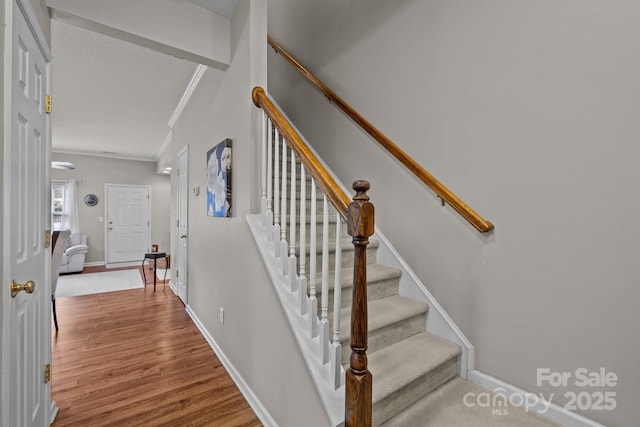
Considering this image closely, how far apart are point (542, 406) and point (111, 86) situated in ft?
15.3

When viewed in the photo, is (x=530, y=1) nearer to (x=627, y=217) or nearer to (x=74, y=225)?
(x=627, y=217)

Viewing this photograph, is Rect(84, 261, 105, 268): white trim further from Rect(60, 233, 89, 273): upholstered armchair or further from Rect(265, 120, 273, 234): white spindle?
Rect(265, 120, 273, 234): white spindle

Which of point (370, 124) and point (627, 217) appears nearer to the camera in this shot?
point (627, 217)

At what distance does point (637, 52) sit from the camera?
1.13m

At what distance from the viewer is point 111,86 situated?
3.21 m

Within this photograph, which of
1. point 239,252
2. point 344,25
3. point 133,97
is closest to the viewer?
point 239,252

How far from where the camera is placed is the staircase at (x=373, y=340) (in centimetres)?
122

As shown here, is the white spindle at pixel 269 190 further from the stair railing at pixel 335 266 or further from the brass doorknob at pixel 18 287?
the brass doorknob at pixel 18 287

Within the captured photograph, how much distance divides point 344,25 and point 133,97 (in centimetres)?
279

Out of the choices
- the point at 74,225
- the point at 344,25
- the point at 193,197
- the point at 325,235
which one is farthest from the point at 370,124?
the point at 74,225

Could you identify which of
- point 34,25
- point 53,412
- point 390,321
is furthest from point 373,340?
point 34,25

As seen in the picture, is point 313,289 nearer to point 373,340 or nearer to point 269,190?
point 373,340

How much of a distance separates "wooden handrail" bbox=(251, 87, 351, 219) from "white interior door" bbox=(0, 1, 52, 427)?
104 centimetres

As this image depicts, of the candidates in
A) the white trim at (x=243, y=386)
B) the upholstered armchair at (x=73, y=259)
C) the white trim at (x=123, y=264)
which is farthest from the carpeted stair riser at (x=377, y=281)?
the white trim at (x=123, y=264)
